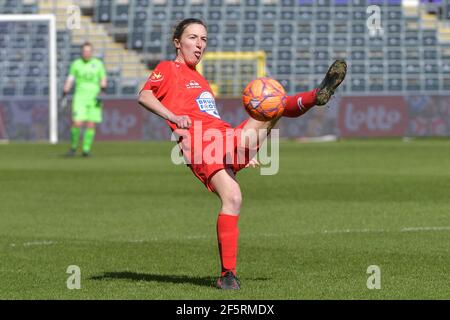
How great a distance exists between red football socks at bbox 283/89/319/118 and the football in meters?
0.05

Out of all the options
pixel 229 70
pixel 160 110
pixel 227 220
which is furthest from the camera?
pixel 229 70

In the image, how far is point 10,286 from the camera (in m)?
7.20

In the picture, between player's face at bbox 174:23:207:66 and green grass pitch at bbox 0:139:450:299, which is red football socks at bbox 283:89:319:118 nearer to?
player's face at bbox 174:23:207:66

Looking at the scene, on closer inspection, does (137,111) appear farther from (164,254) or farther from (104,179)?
(164,254)

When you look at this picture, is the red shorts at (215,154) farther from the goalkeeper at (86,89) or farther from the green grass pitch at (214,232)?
the goalkeeper at (86,89)

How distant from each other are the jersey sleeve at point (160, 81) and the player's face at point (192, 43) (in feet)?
0.59

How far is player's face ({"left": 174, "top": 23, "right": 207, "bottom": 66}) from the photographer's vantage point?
730 centimetres

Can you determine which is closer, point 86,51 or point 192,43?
point 192,43

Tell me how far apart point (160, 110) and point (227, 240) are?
935 mm

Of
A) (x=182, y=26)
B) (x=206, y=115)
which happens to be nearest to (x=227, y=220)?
(x=206, y=115)

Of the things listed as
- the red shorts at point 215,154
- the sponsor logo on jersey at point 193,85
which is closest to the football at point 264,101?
the red shorts at point 215,154

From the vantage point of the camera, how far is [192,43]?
24.1 ft

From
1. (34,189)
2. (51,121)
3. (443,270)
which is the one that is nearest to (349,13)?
(51,121)

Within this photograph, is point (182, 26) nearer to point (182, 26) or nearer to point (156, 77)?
point (182, 26)
